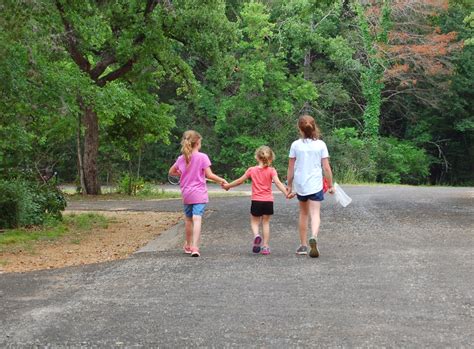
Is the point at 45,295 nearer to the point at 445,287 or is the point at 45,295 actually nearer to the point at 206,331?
the point at 206,331

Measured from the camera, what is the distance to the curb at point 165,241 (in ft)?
32.8

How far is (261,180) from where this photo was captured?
29.7ft

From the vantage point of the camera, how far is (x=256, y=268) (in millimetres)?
7859

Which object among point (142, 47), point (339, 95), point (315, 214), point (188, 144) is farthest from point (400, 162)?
point (188, 144)

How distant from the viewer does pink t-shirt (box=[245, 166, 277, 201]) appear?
9031mm

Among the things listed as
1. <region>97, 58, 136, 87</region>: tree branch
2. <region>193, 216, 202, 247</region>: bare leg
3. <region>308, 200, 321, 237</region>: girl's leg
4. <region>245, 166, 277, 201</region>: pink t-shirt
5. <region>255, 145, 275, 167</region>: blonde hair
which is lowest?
<region>193, 216, 202, 247</region>: bare leg

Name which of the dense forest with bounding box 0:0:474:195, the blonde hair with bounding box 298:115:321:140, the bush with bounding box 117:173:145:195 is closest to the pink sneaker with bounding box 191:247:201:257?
the blonde hair with bounding box 298:115:321:140

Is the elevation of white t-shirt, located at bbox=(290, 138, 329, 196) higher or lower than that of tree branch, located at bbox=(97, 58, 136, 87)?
lower

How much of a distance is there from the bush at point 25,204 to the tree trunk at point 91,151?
34.9ft

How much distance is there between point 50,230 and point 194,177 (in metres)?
4.74

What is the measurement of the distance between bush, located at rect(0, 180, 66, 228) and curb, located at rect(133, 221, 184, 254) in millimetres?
2711

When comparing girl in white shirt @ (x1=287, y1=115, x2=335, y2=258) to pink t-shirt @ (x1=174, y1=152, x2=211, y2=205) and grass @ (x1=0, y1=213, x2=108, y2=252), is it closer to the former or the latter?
pink t-shirt @ (x1=174, y1=152, x2=211, y2=205)

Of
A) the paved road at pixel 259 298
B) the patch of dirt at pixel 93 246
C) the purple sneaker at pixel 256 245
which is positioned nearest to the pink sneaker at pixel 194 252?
the paved road at pixel 259 298

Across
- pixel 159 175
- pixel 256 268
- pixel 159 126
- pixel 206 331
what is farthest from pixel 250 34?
→ pixel 206 331
